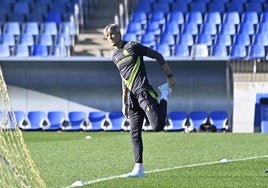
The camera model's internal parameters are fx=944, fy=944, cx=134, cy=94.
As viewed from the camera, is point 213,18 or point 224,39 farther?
point 213,18

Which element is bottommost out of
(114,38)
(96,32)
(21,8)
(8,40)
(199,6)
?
(114,38)

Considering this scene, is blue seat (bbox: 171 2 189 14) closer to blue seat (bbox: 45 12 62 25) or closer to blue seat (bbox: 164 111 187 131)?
blue seat (bbox: 45 12 62 25)

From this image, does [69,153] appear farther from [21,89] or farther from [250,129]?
[21,89]

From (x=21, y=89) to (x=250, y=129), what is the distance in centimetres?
643

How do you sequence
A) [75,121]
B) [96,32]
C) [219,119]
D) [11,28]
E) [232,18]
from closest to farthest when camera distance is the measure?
1. [219,119]
2. [75,121]
3. [232,18]
4. [11,28]
5. [96,32]

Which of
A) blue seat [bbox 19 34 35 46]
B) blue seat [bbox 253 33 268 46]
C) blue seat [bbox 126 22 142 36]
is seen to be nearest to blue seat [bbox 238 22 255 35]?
blue seat [bbox 253 33 268 46]

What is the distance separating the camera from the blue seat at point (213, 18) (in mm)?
26844

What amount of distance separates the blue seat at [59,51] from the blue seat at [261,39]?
514cm

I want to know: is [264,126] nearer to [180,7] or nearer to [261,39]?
[261,39]

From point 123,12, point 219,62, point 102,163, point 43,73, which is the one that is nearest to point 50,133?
point 43,73

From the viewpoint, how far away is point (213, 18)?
2697 centimetres

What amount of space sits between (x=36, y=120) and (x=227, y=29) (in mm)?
5930

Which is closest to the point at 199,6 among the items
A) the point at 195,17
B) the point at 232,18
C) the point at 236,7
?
the point at 195,17

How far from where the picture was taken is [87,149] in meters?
16.6
